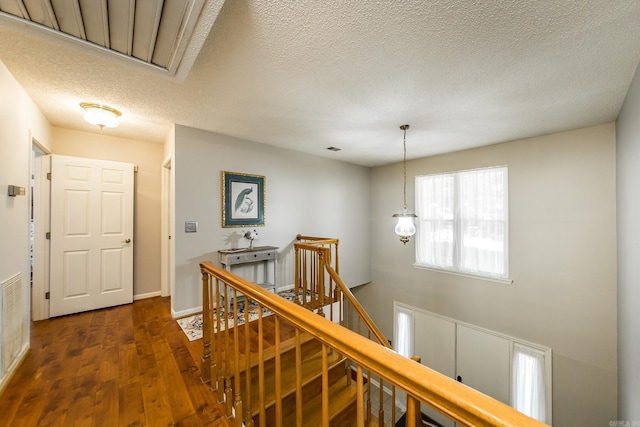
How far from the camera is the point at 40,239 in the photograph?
2906 mm

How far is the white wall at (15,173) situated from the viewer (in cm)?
185

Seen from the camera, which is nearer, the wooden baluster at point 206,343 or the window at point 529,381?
the wooden baluster at point 206,343

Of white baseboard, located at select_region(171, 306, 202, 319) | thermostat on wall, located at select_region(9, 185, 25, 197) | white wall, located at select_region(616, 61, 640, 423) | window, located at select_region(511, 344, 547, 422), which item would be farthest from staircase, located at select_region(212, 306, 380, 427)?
window, located at select_region(511, 344, 547, 422)

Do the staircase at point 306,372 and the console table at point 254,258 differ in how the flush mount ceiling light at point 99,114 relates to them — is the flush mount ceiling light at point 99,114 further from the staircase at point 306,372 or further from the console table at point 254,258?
the staircase at point 306,372

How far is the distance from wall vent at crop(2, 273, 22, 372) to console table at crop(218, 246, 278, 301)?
1706mm

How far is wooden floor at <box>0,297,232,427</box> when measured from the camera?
5.12 feet

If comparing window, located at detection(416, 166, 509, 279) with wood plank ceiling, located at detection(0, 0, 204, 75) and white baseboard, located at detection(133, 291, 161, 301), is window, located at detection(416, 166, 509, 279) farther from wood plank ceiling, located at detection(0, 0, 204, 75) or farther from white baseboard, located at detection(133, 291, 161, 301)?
white baseboard, located at detection(133, 291, 161, 301)

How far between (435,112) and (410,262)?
10.0ft

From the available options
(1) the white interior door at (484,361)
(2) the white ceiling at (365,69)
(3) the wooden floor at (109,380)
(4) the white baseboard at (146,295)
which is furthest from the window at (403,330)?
(4) the white baseboard at (146,295)

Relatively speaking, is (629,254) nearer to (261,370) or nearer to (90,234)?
(261,370)

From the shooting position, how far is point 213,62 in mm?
1852

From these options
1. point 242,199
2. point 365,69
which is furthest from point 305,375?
point 365,69

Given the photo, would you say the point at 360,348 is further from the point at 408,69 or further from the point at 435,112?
the point at 435,112

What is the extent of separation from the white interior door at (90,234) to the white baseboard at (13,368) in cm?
103
